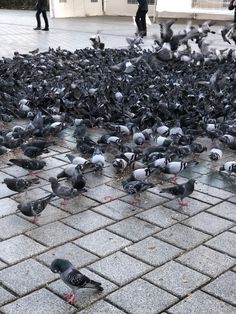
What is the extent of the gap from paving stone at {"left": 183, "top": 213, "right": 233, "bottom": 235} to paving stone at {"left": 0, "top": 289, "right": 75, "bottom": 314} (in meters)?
1.63

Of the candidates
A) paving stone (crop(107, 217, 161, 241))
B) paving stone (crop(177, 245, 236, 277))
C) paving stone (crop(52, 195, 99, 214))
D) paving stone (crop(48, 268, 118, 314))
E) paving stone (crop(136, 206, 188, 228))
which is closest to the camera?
paving stone (crop(48, 268, 118, 314))

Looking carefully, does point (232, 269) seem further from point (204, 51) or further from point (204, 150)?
point (204, 51)

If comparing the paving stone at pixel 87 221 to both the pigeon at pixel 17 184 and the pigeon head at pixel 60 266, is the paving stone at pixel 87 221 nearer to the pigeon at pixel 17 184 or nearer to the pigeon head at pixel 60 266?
the pigeon at pixel 17 184

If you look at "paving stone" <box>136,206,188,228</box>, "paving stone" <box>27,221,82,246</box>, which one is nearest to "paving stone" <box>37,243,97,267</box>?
"paving stone" <box>27,221,82,246</box>

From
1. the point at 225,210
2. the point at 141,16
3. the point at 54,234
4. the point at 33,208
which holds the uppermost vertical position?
the point at 141,16

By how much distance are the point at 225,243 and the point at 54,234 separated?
144cm

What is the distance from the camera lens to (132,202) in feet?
17.5

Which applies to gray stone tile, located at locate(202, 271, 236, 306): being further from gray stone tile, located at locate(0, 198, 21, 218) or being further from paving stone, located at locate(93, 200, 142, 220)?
gray stone tile, located at locate(0, 198, 21, 218)

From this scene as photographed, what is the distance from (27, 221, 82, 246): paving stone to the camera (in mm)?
4527

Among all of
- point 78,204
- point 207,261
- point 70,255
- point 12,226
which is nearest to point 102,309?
point 70,255

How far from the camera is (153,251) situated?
436 cm

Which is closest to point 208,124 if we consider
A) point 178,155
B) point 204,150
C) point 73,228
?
point 204,150

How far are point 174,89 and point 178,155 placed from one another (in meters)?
3.30

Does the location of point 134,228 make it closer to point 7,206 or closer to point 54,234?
point 54,234
